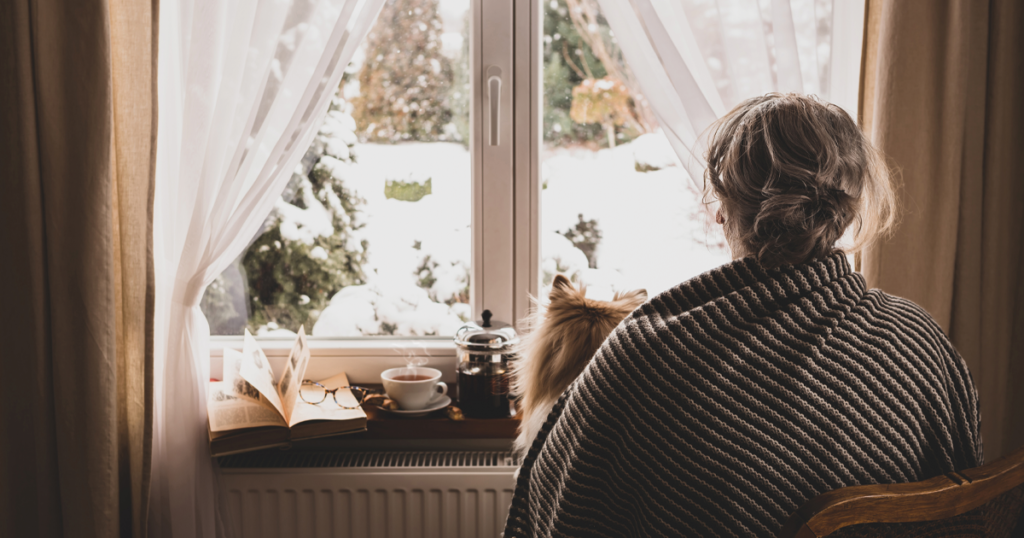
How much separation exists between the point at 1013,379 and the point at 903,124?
640 millimetres

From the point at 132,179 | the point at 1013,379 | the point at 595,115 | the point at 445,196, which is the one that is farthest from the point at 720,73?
the point at 132,179

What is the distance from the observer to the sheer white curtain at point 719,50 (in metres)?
1.46

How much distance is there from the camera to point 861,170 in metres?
0.95

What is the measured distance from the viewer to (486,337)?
1.61m

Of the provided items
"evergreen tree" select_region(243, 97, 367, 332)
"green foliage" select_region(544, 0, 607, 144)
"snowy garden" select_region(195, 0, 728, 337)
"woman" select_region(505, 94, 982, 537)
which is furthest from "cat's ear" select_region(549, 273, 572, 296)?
"evergreen tree" select_region(243, 97, 367, 332)

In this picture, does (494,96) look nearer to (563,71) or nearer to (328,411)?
(563,71)

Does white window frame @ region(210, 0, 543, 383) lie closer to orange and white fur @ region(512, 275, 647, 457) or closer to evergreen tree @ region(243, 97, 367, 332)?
evergreen tree @ region(243, 97, 367, 332)

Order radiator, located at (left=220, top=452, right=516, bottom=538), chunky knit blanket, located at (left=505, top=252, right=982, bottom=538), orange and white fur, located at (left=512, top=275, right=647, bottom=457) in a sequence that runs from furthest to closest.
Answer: radiator, located at (left=220, top=452, right=516, bottom=538) → orange and white fur, located at (left=512, top=275, right=647, bottom=457) → chunky knit blanket, located at (left=505, top=252, right=982, bottom=538)

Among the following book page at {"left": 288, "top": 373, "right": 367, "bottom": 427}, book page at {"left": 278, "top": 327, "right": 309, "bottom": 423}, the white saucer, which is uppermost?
book page at {"left": 278, "top": 327, "right": 309, "bottom": 423}

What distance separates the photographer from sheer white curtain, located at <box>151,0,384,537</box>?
145cm

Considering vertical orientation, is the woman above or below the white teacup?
above

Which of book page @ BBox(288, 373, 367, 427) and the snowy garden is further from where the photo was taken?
the snowy garden

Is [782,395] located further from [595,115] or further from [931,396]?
[595,115]

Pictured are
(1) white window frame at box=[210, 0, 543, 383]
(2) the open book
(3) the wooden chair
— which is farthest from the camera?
(1) white window frame at box=[210, 0, 543, 383]
